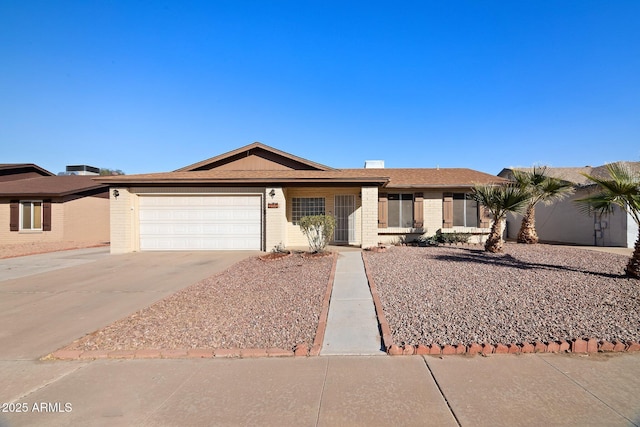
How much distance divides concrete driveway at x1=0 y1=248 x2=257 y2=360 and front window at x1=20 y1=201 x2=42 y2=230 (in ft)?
20.9

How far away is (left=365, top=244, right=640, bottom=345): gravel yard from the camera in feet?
15.3

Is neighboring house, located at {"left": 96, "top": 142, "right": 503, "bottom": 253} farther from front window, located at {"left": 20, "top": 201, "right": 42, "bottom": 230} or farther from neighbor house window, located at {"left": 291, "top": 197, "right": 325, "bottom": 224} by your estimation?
front window, located at {"left": 20, "top": 201, "right": 42, "bottom": 230}

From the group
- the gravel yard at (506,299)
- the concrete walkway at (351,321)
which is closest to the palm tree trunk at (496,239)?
the gravel yard at (506,299)

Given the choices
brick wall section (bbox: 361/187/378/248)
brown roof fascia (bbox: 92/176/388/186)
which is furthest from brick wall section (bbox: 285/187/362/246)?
brown roof fascia (bbox: 92/176/388/186)

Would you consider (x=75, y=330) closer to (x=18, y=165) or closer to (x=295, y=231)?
(x=295, y=231)

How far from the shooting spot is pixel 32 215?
18.2 m

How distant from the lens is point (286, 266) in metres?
9.98

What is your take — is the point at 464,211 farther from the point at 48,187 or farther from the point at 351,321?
the point at 48,187

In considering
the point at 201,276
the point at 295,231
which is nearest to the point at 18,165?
the point at 295,231

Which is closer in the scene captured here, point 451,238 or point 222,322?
point 222,322

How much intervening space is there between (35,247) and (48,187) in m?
4.71

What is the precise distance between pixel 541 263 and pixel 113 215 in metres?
15.5

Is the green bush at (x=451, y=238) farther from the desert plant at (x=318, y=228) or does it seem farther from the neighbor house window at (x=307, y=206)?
the desert plant at (x=318, y=228)

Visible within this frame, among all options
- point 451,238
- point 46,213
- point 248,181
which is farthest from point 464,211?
point 46,213
